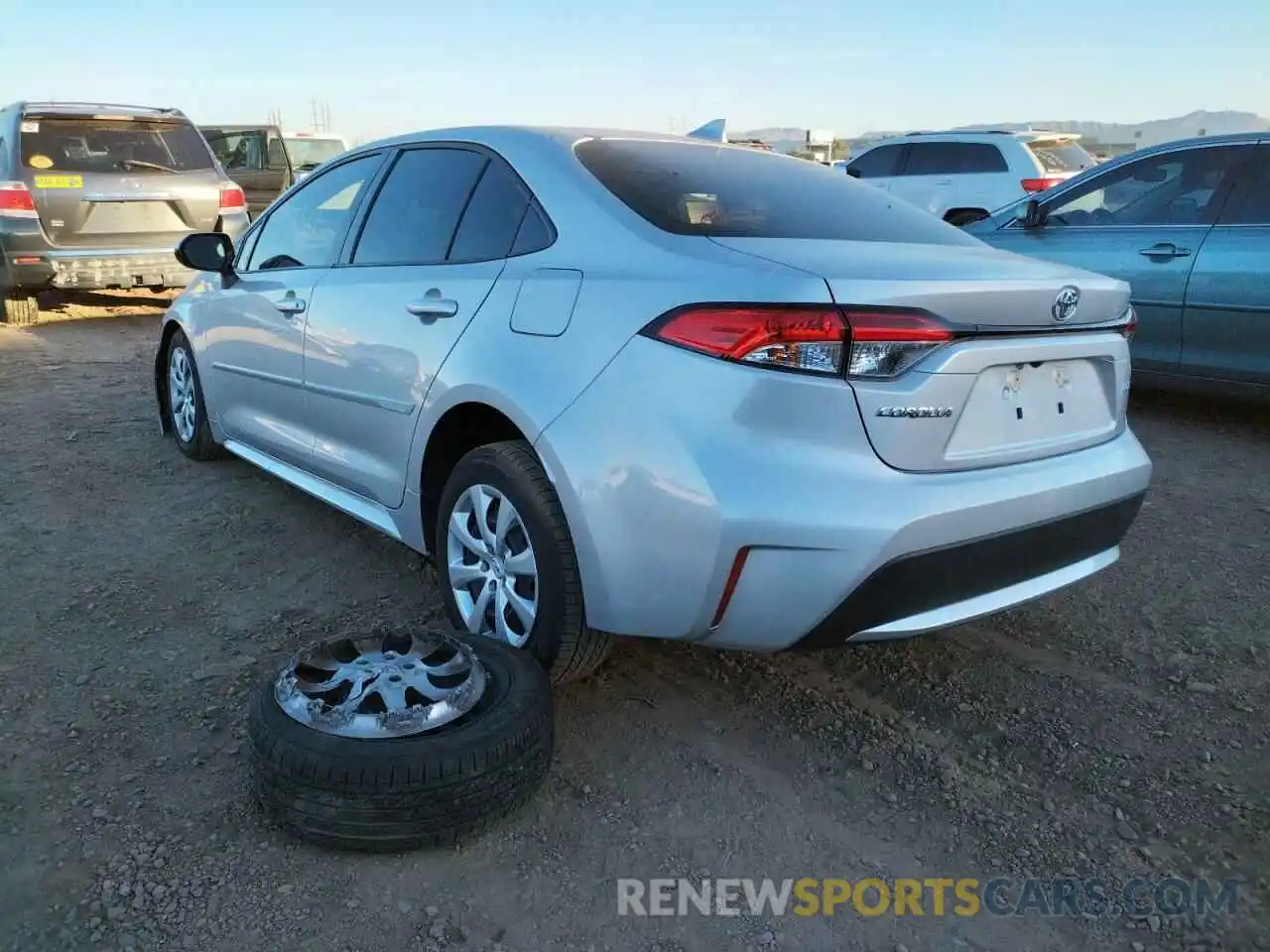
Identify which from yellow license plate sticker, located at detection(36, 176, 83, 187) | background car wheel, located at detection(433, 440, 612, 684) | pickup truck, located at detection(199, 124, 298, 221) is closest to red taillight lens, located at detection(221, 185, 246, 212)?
yellow license plate sticker, located at detection(36, 176, 83, 187)

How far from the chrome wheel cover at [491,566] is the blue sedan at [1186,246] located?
4.33 meters

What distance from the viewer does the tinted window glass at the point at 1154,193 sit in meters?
5.46

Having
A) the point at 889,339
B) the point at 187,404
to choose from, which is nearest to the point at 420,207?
the point at 889,339

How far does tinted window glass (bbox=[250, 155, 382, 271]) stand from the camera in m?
3.63

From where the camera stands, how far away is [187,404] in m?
4.87

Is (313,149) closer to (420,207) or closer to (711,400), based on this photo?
(420,207)

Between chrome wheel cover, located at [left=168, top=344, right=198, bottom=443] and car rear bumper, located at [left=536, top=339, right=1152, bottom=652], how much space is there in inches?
→ 118

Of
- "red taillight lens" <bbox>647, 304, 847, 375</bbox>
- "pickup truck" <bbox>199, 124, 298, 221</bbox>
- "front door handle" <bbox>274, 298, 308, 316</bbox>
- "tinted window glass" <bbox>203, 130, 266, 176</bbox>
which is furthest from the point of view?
"tinted window glass" <bbox>203, 130, 266, 176</bbox>

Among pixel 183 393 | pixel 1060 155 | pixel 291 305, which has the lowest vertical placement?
pixel 183 393

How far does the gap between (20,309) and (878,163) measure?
31.4 feet

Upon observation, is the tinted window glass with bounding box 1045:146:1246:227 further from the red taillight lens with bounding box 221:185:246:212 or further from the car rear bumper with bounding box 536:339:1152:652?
the red taillight lens with bounding box 221:185:246:212

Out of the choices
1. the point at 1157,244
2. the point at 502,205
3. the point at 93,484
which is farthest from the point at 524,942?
the point at 1157,244

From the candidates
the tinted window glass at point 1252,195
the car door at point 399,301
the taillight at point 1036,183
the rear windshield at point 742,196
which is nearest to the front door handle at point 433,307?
the car door at point 399,301

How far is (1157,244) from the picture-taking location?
557cm
